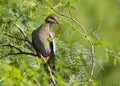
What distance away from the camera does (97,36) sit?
2652mm

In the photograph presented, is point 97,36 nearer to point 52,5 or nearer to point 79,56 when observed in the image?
point 79,56

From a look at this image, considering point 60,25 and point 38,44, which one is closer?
point 60,25

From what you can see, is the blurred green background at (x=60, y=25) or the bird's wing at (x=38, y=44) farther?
the bird's wing at (x=38, y=44)

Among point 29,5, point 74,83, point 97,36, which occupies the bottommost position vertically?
point 74,83

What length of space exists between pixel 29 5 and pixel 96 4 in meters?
2.57

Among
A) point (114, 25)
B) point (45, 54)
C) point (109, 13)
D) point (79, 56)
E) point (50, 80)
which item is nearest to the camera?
point (50, 80)

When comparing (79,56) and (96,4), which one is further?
(96,4)

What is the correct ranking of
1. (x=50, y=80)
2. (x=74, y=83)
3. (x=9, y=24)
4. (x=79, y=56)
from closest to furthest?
(x=74, y=83)
(x=50, y=80)
(x=79, y=56)
(x=9, y=24)

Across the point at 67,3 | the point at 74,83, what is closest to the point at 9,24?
the point at 67,3

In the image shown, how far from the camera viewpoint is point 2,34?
8.84 ft

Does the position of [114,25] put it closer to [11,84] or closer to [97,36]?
[97,36]

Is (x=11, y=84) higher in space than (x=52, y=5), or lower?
lower

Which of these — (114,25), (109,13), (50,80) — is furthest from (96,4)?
(50,80)

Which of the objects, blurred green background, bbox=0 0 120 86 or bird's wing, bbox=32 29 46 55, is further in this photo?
bird's wing, bbox=32 29 46 55
